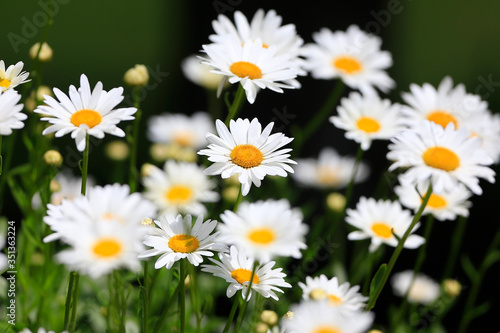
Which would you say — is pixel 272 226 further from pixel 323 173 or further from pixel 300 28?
pixel 300 28

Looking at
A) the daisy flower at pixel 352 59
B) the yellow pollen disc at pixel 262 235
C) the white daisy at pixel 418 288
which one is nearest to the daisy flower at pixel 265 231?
the yellow pollen disc at pixel 262 235

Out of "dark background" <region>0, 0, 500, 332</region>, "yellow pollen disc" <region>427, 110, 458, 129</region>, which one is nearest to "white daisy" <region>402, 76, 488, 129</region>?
"yellow pollen disc" <region>427, 110, 458, 129</region>

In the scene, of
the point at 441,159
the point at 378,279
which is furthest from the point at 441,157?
the point at 378,279

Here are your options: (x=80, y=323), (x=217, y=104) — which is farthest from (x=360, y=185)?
(x=80, y=323)

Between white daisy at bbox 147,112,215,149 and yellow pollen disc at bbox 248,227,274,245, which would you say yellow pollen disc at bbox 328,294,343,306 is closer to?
yellow pollen disc at bbox 248,227,274,245

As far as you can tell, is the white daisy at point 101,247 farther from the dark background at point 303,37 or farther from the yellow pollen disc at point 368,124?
the dark background at point 303,37

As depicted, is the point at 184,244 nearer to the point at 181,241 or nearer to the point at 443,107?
the point at 181,241
